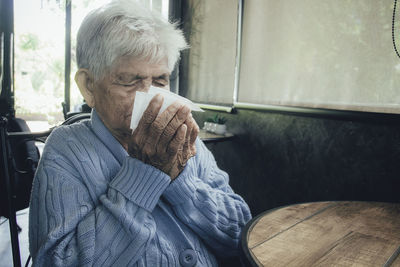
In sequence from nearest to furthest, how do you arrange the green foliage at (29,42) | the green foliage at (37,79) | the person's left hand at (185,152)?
1. the person's left hand at (185,152)
2. the green foliage at (29,42)
3. the green foliage at (37,79)

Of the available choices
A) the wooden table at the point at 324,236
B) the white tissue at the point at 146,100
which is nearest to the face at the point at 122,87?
the white tissue at the point at 146,100

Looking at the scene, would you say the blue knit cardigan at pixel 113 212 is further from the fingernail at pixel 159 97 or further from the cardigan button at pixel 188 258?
the fingernail at pixel 159 97

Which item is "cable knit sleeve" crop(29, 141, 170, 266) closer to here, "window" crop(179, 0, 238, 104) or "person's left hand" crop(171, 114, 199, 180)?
"person's left hand" crop(171, 114, 199, 180)

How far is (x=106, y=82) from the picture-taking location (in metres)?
1.04

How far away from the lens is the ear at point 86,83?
1.07 metres

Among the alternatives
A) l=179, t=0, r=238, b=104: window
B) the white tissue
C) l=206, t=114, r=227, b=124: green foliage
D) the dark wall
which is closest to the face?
the white tissue

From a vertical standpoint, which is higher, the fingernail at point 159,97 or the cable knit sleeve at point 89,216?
the fingernail at point 159,97

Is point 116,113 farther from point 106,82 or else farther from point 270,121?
point 270,121

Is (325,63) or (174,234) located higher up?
(325,63)

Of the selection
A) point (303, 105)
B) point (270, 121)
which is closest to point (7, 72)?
point (270, 121)

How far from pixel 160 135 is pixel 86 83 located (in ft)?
1.32

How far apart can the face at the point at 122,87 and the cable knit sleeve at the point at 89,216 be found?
20 cm

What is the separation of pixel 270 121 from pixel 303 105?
0.40 m

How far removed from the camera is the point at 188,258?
958mm
